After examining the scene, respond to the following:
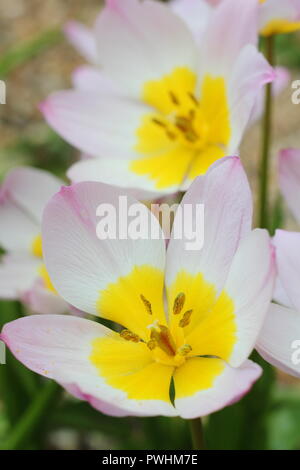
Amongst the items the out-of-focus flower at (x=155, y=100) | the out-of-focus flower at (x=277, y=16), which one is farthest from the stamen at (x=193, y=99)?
the out-of-focus flower at (x=277, y=16)

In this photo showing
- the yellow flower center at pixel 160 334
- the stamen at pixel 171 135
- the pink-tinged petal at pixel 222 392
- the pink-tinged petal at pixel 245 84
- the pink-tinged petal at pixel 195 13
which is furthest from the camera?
the pink-tinged petal at pixel 195 13

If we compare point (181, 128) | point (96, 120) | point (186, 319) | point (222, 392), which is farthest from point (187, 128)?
point (222, 392)

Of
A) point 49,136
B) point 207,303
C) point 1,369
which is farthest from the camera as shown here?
point 49,136

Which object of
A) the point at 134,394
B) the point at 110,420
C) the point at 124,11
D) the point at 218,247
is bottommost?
the point at 110,420

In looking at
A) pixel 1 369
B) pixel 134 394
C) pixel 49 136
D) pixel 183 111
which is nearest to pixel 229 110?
pixel 183 111

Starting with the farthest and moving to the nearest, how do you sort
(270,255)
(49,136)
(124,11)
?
(49,136) → (124,11) → (270,255)

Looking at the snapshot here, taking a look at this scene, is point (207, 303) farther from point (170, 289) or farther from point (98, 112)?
point (98, 112)

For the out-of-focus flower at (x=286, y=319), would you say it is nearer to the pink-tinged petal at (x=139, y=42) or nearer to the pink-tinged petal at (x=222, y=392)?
the pink-tinged petal at (x=222, y=392)
